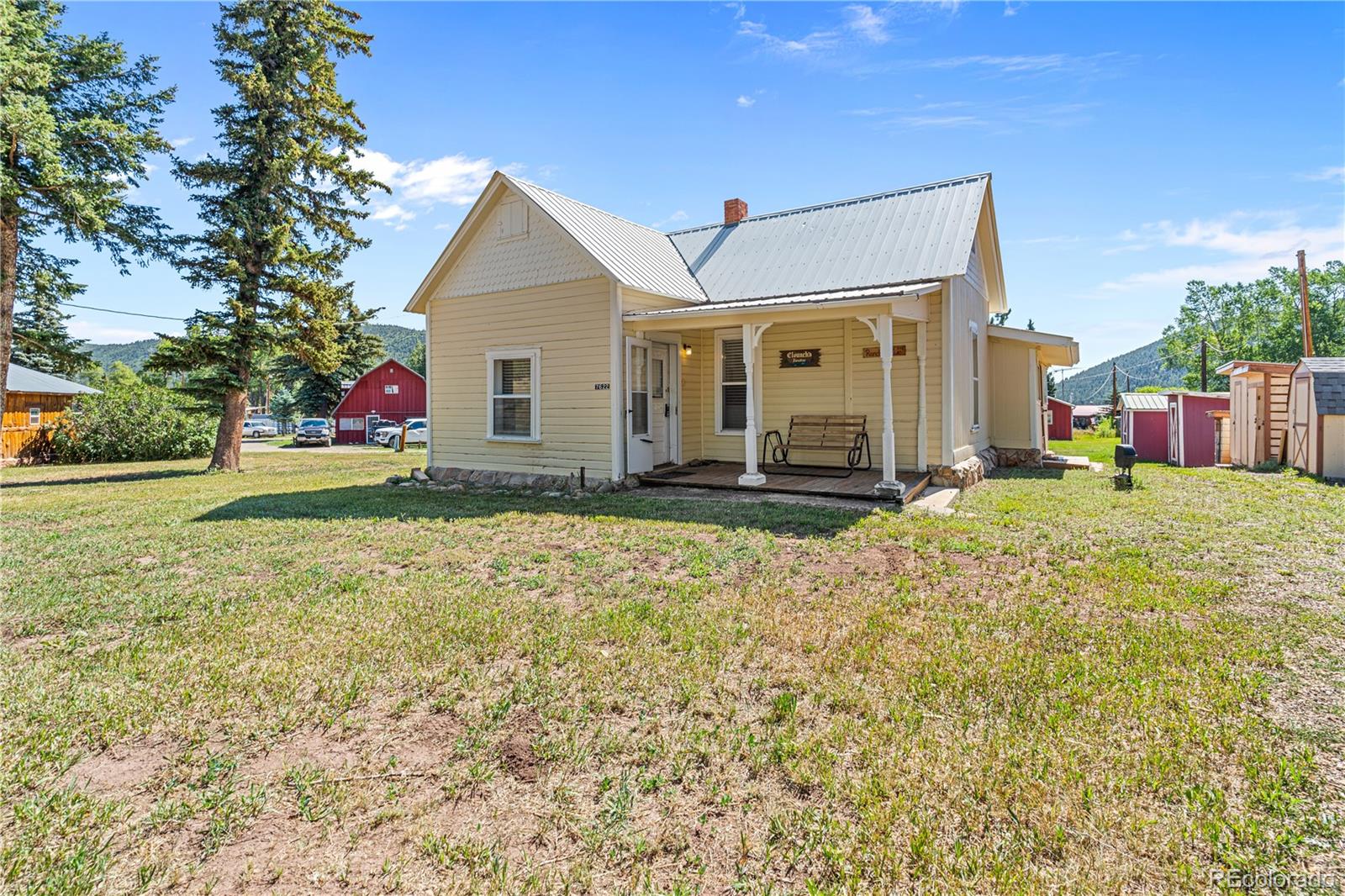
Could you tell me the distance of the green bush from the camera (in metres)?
20.5

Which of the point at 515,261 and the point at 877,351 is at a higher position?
the point at 515,261

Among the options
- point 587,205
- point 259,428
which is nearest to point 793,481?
point 587,205

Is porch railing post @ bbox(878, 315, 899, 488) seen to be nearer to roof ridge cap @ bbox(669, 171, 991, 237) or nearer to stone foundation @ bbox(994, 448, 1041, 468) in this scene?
roof ridge cap @ bbox(669, 171, 991, 237)

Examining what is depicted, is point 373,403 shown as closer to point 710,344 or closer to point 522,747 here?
point 710,344

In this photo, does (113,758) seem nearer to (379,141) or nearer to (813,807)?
(813,807)

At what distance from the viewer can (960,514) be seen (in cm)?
791

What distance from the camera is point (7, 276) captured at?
13805 mm

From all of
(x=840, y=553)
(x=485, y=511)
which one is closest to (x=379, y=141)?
(x=485, y=511)

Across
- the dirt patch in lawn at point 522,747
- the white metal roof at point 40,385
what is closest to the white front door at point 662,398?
the dirt patch in lawn at point 522,747

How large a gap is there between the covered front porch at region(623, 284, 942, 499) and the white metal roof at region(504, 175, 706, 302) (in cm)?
68

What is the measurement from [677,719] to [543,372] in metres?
8.79

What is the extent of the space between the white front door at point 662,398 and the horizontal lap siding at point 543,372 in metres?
1.15

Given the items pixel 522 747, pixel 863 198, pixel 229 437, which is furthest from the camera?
pixel 229 437

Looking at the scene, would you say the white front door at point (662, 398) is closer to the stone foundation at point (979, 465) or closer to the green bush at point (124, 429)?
the stone foundation at point (979, 465)
